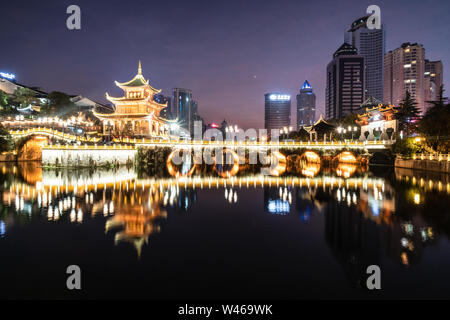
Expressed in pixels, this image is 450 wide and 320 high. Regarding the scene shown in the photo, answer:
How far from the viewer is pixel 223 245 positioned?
9711mm

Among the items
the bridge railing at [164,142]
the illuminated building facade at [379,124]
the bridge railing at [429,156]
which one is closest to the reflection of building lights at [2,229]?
the bridge railing at [164,142]

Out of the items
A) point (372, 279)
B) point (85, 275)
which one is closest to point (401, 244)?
point (372, 279)

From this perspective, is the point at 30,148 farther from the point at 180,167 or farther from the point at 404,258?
the point at 404,258

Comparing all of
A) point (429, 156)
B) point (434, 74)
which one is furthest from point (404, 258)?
point (434, 74)

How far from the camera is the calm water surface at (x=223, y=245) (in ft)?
22.0

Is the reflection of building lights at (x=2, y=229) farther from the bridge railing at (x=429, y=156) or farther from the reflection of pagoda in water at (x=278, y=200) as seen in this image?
the bridge railing at (x=429, y=156)

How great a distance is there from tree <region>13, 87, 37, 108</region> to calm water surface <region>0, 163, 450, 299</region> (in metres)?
57.4

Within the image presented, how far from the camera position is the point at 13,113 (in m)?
56.0

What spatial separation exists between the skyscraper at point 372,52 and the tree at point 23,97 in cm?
15693

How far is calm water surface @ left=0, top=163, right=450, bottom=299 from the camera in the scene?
6711 mm
